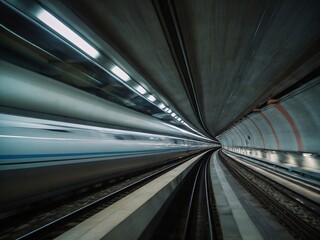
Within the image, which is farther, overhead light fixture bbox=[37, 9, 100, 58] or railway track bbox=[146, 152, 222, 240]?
railway track bbox=[146, 152, 222, 240]

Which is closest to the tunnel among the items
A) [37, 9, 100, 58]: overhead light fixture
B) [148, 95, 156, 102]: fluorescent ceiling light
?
[37, 9, 100, 58]: overhead light fixture

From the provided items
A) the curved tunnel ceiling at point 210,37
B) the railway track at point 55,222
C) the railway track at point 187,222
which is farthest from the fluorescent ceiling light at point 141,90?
the railway track at point 187,222

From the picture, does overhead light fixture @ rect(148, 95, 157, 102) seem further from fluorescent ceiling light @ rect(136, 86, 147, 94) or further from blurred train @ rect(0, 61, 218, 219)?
blurred train @ rect(0, 61, 218, 219)

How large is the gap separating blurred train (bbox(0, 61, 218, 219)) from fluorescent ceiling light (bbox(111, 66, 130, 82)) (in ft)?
3.81

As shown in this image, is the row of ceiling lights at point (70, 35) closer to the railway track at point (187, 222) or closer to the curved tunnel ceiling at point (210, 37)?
the curved tunnel ceiling at point (210, 37)

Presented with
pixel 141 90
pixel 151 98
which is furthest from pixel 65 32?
pixel 151 98

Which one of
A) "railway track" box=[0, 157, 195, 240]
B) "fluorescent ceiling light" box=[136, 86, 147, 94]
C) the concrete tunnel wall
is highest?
"fluorescent ceiling light" box=[136, 86, 147, 94]

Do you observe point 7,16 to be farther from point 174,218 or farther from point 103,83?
point 174,218

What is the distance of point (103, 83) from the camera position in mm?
5793

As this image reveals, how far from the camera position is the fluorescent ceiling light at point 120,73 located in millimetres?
4543

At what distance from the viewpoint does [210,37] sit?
12.0 ft

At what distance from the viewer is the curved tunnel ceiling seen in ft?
9.45

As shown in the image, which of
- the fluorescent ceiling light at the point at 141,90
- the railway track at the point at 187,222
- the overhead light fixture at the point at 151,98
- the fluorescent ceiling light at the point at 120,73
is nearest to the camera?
the railway track at the point at 187,222

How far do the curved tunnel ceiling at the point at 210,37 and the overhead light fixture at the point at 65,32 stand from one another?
0.77ft
